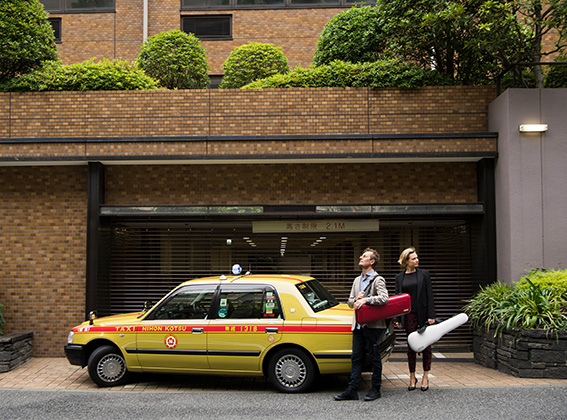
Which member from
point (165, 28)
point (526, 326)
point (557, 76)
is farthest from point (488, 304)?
point (165, 28)

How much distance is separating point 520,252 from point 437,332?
121 inches

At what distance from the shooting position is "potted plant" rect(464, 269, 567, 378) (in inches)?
300

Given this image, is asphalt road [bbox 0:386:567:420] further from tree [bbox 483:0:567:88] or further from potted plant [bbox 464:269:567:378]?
tree [bbox 483:0:567:88]

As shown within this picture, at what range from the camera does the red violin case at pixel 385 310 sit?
261 inches

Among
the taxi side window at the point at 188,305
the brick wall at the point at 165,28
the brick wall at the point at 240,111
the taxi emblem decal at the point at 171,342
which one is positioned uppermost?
the brick wall at the point at 165,28

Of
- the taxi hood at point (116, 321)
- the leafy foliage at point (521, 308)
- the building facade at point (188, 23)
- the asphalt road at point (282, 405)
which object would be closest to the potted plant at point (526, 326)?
the leafy foliage at point (521, 308)

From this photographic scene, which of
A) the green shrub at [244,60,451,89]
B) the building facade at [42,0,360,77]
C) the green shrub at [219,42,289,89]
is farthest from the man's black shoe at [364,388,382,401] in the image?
the building facade at [42,0,360,77]

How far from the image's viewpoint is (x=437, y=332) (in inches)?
281

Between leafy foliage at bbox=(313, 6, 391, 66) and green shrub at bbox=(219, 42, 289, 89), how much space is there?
1.28 metres

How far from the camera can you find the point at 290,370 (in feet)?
23.7

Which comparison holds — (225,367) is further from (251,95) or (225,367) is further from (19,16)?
(19,16)

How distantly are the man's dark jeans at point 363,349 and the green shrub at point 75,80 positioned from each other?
7.02 m

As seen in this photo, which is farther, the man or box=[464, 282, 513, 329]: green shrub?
box=[464, 282, 513, 329]: green shrub

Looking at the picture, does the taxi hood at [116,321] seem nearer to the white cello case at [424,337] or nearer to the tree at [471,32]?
the white cello case at [424,337]
